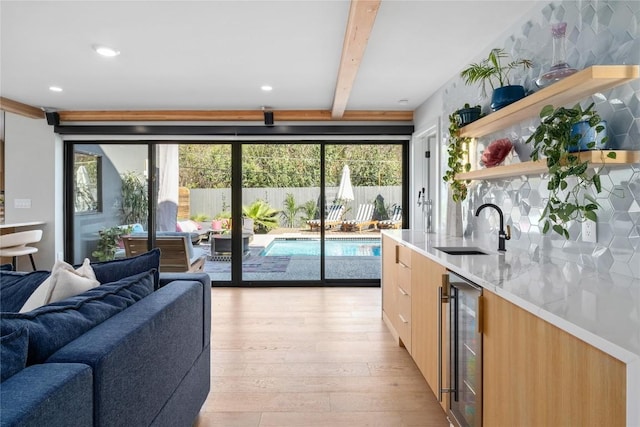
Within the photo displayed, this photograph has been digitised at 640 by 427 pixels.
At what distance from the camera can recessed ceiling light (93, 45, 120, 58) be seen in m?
2.91

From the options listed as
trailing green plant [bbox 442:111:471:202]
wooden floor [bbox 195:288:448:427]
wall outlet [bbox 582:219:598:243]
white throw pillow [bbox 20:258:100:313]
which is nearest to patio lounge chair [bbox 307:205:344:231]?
wooden floor [bbox 195:288:448:427]

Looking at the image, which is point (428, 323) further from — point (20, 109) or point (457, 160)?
point (20, 109)

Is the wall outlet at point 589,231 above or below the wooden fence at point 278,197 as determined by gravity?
below

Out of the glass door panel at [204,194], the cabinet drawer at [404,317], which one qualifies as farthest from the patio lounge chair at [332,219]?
the cabinet drawer at [404,317]

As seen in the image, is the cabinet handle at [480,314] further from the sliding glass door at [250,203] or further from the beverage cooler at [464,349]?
the sliding glass door at [250,203]

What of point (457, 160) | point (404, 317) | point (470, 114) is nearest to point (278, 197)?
point (457, 160)

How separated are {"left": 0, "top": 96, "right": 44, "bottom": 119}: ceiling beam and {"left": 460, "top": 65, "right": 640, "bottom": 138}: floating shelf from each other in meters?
5.00

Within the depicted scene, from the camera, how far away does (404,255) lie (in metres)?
2.82

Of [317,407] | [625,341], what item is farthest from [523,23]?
[317,407]

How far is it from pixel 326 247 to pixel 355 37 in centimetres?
328

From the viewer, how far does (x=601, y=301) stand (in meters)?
1.20

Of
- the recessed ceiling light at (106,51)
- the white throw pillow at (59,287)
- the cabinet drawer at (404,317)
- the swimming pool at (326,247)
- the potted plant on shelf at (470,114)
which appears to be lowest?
the cabinet drawer at (404,317)

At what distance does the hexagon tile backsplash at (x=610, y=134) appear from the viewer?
1.54 meters

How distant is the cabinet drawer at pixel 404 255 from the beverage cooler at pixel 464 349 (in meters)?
0.76
